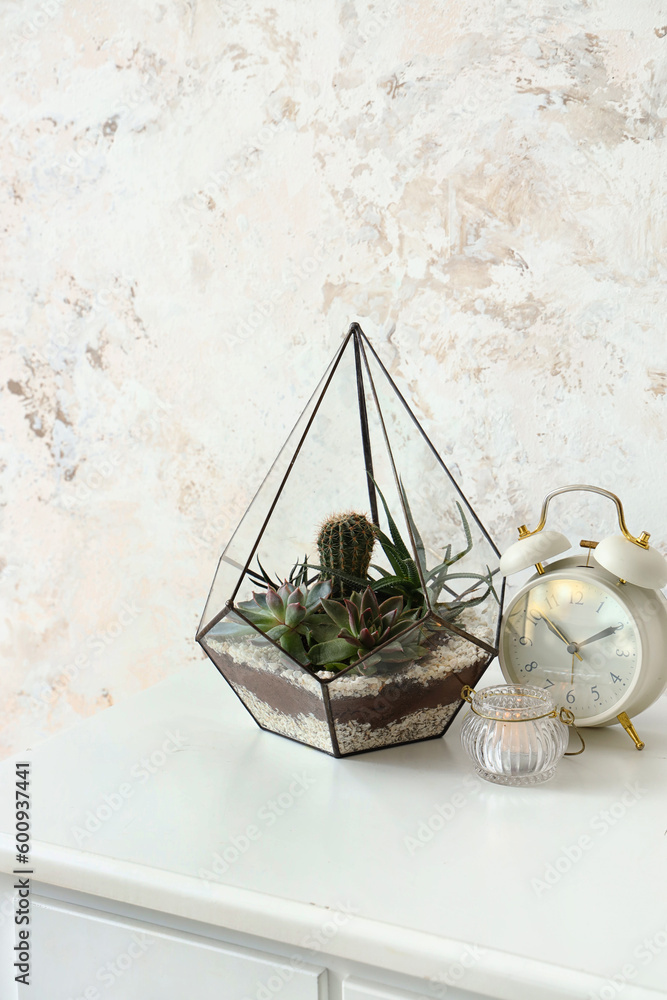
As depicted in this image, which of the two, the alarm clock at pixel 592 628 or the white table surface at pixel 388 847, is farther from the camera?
the alarm clock at pixel 592 628

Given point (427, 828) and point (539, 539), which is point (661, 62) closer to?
point (539, 539)

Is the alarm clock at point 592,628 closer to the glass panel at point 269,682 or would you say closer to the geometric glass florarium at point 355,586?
the geometric glass florarium at point 355,586

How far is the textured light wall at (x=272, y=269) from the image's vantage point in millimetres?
986

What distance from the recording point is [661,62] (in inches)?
36.4

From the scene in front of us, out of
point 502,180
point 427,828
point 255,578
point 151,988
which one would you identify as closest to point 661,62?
point 502,180

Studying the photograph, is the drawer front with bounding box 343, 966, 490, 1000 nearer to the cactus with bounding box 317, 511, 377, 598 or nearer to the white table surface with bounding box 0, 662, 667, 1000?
the white table surface with bounding box 0, 662, 667, 1000

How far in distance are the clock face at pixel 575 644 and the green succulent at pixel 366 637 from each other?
125mm

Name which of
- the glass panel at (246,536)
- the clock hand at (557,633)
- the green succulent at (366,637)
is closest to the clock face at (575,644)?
the clock hand at (557,633)

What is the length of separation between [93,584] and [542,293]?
94 centimetres

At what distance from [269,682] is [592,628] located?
0.31 meters

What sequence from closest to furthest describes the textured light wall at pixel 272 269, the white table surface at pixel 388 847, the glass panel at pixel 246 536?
the white table surface at pixel 388 847
the glass panel at pixel 246 536
the textured light wall at pixel 272 269

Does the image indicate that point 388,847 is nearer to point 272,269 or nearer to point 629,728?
→ point 629,728


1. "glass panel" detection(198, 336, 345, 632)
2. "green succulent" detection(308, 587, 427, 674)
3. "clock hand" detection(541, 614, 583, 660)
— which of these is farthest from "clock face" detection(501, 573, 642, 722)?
"glass panel" detection(198, 336, 345, 632)

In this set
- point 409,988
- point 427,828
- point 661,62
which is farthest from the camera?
point 661,62
